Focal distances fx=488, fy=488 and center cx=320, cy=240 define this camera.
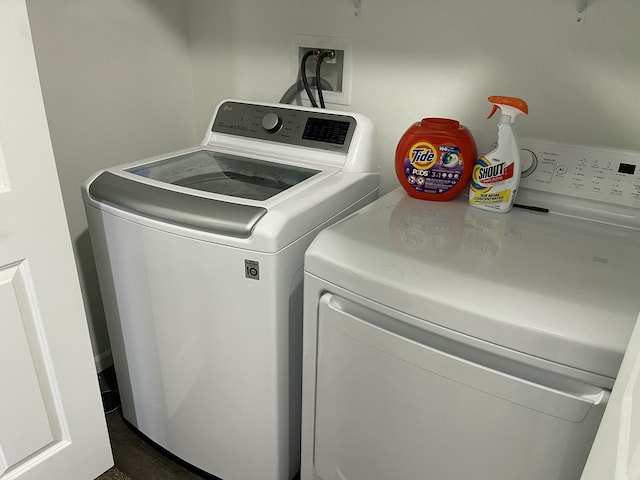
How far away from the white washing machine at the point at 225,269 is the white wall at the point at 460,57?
0.79ft

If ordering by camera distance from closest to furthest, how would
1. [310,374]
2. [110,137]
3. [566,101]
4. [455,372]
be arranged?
[455,372] → [310,374] → [566,101] → [110,137]

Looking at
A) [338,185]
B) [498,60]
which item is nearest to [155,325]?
[338,185]

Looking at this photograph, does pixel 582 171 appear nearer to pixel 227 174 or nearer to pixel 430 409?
pixel 430 409

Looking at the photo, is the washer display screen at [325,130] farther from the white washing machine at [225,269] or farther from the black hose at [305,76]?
the black hose at [305,76]

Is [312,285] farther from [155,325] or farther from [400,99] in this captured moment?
[400,99]

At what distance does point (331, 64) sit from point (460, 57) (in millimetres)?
461

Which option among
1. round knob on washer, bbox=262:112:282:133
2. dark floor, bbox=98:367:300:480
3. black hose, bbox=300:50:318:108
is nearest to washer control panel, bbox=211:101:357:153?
round knob on washer, bbox=262:112:282:133

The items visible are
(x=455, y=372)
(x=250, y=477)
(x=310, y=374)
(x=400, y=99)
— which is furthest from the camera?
(x=400, y=99)

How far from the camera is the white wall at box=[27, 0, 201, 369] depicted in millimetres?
1555

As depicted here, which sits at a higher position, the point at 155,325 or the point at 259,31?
the point at 259,31

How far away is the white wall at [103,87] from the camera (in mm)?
1555

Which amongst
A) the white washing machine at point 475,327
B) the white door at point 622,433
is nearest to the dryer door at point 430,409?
the white washing machine at point 475,327

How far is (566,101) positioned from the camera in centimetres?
131

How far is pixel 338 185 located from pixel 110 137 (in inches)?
37.7
